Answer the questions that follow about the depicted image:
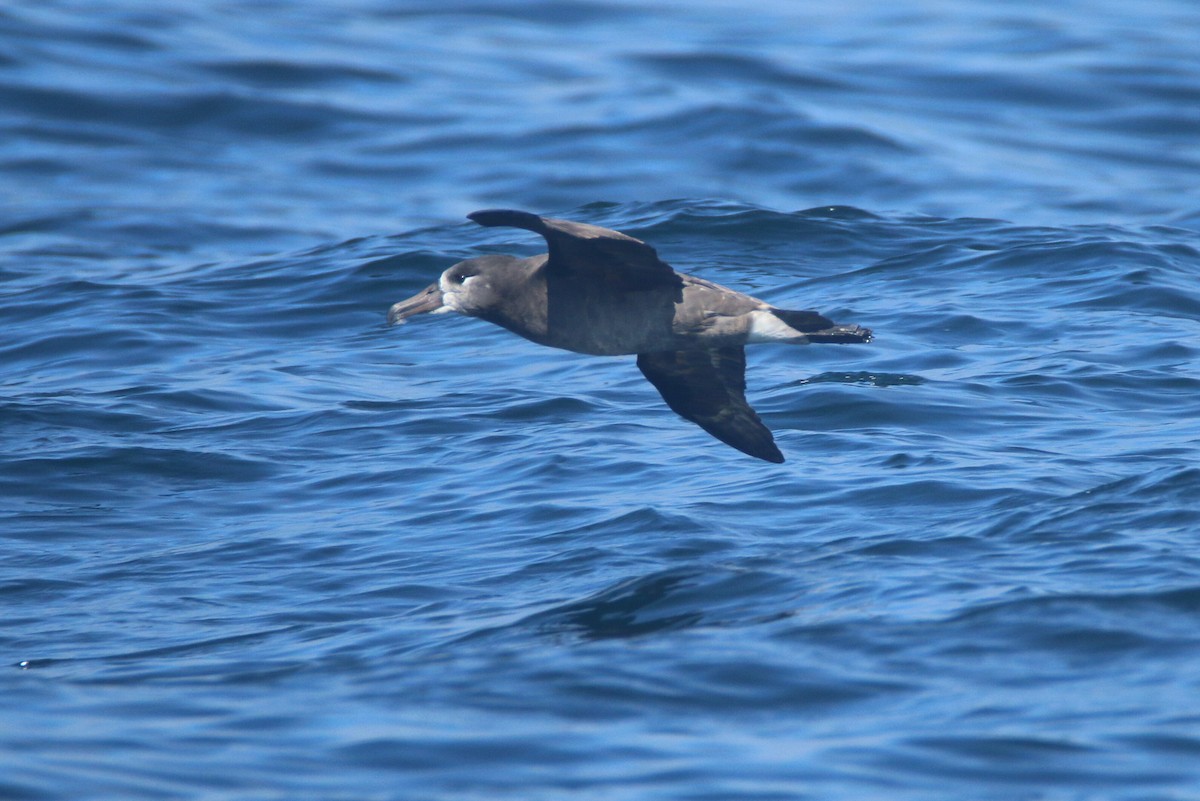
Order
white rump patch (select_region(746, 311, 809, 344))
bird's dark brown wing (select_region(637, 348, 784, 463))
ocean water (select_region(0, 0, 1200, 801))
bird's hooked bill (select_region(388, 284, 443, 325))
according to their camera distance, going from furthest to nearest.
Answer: bird's dark brown wing (select_region(637, 348, 784, 463)), bird's hooked bill (select_region(388, 284, 443, 325)), white rump patch (select_region(746, 311, 809, 344)), ocean water (select_region(0, 0, 1200, 801))

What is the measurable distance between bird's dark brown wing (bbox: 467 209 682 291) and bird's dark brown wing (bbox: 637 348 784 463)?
0.98m

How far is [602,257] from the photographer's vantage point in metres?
7.96

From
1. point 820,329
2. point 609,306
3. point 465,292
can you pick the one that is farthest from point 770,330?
point 465,292

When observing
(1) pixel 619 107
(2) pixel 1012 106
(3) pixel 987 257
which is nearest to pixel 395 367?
(3) pixel 987 257

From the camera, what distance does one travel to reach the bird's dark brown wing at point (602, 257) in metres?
7.56

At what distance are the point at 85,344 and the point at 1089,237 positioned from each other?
372 inches

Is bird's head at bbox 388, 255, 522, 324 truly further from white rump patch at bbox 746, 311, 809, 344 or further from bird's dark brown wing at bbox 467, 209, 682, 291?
white rump patch at bbox 746, 311, 809, 344

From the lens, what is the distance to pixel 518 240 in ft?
50.0

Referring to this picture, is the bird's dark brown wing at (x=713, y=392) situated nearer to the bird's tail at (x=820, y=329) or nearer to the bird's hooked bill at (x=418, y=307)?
the bird's tail at (x=820, y=329)

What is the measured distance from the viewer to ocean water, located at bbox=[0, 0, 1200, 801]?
6.68 metres

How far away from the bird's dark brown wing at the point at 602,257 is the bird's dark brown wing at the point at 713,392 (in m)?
0.98

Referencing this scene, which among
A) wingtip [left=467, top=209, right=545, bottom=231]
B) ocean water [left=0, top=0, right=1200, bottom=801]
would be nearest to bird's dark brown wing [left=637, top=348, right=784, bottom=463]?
ocean water [left=0, top=0, right=1200, bottom=801]

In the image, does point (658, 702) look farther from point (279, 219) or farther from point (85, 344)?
point (279, 219)

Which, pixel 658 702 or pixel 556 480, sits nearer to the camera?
pixel 658 702
